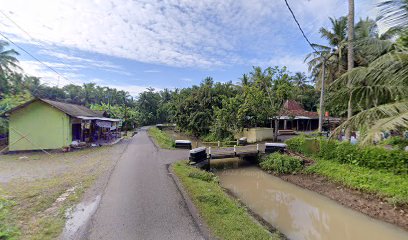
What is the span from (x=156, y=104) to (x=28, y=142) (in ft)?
122

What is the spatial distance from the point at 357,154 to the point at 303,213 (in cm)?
485

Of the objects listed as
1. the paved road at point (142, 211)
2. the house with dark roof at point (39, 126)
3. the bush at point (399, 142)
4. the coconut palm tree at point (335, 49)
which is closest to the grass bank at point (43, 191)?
the paved road at point (142, 211)

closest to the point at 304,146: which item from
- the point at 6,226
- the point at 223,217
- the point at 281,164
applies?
the point at 281,164

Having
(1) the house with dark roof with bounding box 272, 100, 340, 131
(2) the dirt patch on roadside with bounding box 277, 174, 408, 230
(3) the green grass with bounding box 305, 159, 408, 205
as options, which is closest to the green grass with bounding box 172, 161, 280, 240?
(2) the dirt patch on roadside with bounding box 277, 174, 408, 230

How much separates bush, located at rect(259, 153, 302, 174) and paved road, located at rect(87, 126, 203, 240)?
7459 mm

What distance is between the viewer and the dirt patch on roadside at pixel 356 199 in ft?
24.3

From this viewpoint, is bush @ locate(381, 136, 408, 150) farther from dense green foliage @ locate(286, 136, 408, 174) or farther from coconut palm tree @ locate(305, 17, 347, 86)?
coconut palm tree @ locate(305, 17, 347, 86)

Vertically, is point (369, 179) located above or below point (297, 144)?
below

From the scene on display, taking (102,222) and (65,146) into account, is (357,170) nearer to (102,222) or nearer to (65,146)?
(102,222)

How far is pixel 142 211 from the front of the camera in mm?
→ 5664

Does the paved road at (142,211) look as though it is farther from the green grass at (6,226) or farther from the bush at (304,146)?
the bush at (304,146)

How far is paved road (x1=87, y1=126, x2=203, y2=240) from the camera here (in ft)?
15.3

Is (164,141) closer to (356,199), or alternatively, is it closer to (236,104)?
(236,104)

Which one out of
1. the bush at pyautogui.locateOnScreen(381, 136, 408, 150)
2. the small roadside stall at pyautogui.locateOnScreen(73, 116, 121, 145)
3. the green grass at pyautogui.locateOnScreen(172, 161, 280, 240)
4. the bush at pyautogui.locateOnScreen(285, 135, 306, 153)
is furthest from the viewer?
the small roadside stall at pyautogui.locateOnScreen(73, 116, 121, 145)
